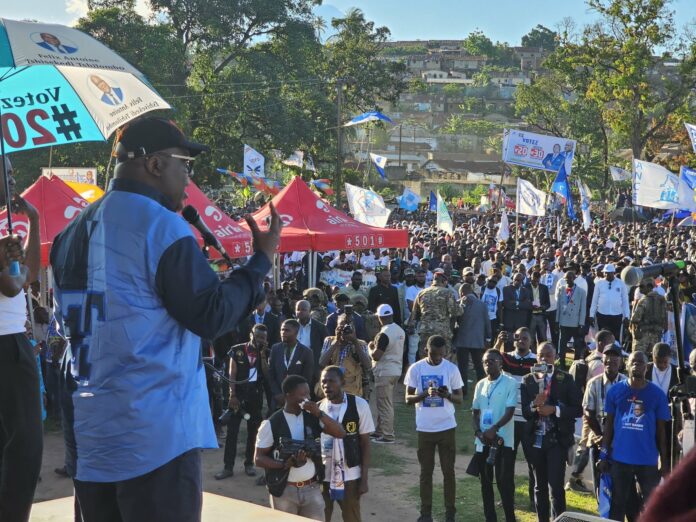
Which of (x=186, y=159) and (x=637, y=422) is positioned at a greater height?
(x=186, y=159)

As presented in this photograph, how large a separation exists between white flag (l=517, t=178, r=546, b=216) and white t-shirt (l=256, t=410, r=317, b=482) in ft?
59.7

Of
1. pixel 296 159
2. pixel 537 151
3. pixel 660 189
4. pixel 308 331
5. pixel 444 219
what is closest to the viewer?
pixel 308 331

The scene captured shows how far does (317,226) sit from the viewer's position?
46.9 feet

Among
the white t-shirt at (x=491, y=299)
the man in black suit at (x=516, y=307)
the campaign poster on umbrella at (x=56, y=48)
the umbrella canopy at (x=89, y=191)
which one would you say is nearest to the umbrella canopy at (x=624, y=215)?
the white t-shirt at (x=491, y=299)

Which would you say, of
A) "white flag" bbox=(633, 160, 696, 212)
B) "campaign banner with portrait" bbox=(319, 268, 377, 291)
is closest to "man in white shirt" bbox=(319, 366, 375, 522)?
"campaign banner with portrait" bbox=(319, 268, 377, 291)

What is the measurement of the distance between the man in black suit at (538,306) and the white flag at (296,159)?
802 inches

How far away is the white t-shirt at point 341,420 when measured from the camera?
22.5ft

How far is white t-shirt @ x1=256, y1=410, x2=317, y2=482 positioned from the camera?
6.57m

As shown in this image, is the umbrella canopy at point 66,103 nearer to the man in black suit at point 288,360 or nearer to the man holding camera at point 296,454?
the man holding camera at point 296,454

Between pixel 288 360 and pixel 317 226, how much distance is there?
17.5 feet

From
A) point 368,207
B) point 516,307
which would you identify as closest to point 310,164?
point 368,207

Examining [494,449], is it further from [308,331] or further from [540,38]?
[540,38]

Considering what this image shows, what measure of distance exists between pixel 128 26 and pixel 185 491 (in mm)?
31483

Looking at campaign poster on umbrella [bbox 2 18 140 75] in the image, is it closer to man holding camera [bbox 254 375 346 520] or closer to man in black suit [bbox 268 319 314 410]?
man holding camera [bbox 254 375 346 520]
